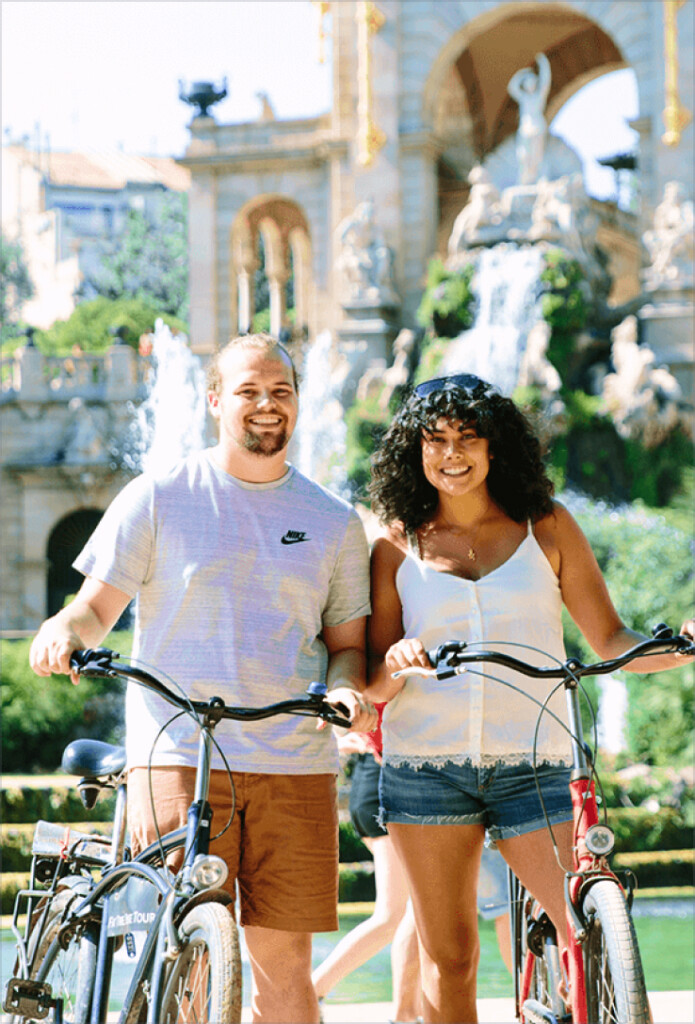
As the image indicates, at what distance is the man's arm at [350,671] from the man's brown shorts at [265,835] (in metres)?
0.21

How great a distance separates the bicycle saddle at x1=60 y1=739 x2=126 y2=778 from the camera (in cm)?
430

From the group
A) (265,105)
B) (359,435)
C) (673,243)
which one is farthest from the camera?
(265,105)

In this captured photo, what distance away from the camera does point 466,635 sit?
3430mm

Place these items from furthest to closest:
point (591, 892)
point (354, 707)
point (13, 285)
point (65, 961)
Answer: point (13, 285) → point (65, 961) → point (354, 707) → point (591, 892)

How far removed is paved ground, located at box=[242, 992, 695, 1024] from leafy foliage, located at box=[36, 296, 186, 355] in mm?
25438

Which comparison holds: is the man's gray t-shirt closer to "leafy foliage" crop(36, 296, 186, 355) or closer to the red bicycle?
the red bicycle

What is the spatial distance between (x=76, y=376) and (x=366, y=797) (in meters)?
23.6

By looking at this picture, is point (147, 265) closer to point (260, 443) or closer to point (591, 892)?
point (260, 443)

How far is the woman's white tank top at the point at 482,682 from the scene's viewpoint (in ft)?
11.1

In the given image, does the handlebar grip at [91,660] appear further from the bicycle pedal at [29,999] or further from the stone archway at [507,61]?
the stone archway at [507,61]

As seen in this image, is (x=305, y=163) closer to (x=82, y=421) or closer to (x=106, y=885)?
(x=82, y=421)

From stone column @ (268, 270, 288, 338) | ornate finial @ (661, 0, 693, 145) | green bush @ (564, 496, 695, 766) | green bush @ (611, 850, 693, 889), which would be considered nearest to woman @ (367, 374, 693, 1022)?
green bush @ (611, 850, 693, 889)

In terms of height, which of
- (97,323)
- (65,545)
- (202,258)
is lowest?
(65,545)

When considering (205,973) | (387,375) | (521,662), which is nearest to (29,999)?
(205,973)
